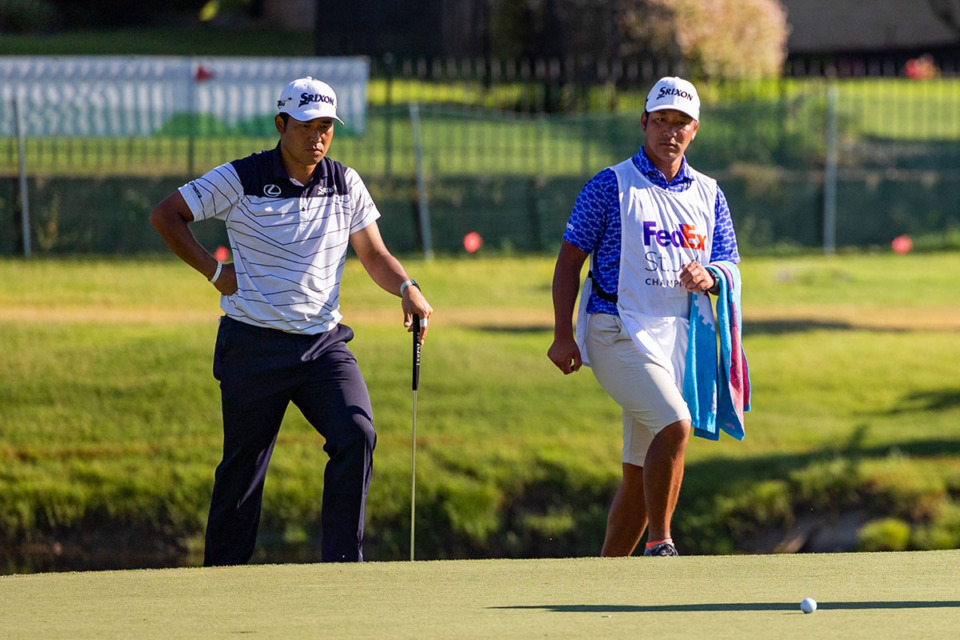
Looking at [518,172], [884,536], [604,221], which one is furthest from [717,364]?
[518,172]

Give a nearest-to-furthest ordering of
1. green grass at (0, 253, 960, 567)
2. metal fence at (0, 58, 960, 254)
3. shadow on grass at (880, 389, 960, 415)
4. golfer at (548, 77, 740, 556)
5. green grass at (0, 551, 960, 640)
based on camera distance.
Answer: green grass at (0, 551, 960, 640)
golfer at (548, 77, 740, 556)
green grass at (0, 253, 960, 567)
shadow on grass at (880, 389, 960, 415)
metal fence at (0, 58, 960, 254)

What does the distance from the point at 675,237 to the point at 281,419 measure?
5.30ft

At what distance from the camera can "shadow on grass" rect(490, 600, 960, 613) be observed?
3791 millimetres

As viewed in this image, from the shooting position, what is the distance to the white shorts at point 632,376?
5.33 m

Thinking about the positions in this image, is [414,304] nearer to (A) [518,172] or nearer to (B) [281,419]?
(B) [281,419]

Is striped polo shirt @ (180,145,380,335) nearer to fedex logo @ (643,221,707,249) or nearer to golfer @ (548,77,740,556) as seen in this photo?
golfer @ (548,77,740,556)

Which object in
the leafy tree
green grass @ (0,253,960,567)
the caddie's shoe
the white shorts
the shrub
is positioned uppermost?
the leafy tree

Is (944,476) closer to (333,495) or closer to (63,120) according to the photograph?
(333,495)

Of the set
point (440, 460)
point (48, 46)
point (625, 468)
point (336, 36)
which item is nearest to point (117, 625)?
point (625, 468)

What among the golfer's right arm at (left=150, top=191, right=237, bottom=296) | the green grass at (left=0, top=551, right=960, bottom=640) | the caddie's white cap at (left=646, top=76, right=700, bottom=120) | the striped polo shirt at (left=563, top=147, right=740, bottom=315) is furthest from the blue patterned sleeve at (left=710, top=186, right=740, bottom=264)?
the golfer's right arm at (left=150, top=191, right=237, bottom=296)

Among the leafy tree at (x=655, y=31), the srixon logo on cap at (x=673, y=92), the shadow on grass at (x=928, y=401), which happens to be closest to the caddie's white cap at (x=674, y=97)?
the srixon logo on cap at (x=673, y=92)

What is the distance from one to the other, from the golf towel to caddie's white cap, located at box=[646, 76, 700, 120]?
0.61 meters

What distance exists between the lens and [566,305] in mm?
5484

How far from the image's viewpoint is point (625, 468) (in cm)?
569
